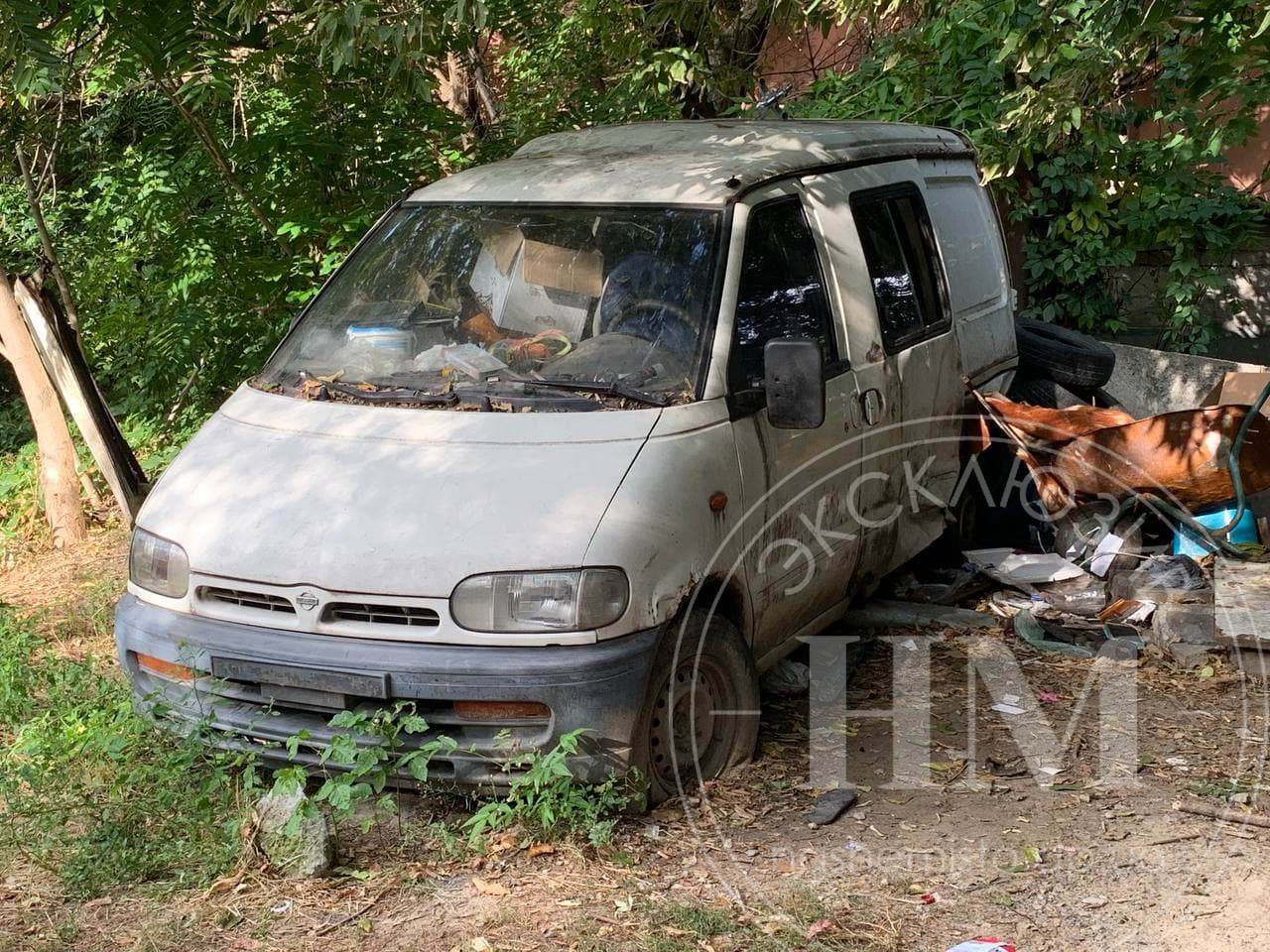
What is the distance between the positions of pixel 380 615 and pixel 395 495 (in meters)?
0.38

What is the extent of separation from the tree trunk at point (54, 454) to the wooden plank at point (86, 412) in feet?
0.89

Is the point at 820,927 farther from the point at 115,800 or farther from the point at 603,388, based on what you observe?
the point at 115,800

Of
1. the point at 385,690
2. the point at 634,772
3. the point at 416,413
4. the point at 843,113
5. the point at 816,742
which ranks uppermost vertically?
the point at 843,113

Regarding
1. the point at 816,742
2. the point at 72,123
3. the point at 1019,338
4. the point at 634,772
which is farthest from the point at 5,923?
the point at 72,123

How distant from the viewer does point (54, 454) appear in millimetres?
8336

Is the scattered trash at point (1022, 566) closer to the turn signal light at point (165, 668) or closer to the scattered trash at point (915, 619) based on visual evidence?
the scattered trash at point (915, 619)

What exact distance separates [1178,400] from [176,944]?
6454mm

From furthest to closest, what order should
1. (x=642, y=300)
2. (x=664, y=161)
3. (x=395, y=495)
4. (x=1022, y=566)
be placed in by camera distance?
(x=1022, y=566)
(x=664, y=161)
(x=642, y=300)
(x=395, y=495)

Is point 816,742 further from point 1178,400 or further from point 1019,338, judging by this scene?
point 1178,400

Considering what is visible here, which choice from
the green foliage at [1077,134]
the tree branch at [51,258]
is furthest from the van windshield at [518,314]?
the tree branch at [51,258]

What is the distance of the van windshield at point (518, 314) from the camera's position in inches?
179

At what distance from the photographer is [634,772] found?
4066 millimetres

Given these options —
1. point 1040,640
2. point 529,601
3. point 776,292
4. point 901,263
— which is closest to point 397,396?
point 529,601

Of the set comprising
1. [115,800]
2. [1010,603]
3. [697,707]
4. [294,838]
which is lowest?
[1010,603]
